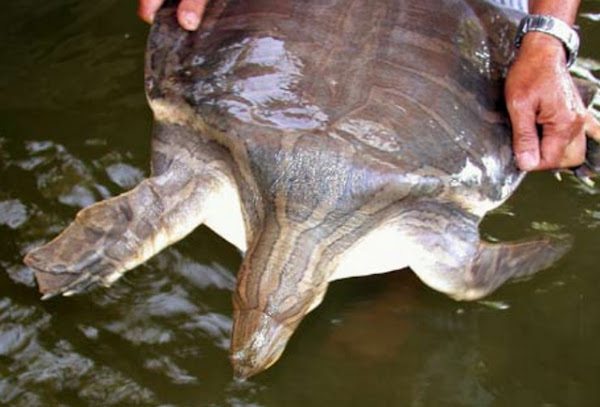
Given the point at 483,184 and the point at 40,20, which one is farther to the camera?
the point at 40,20

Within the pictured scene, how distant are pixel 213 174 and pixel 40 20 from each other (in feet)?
4.41

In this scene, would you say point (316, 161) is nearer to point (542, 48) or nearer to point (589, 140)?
point (542, 48)

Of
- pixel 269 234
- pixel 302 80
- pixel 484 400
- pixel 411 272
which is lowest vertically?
pixel 484 400

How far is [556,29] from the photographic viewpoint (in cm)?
223

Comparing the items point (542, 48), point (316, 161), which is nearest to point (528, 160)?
point (542, 48)

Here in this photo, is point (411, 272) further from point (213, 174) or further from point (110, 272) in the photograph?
point (110, 272)

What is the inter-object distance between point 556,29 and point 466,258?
0.70 m

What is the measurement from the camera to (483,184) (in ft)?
7.04

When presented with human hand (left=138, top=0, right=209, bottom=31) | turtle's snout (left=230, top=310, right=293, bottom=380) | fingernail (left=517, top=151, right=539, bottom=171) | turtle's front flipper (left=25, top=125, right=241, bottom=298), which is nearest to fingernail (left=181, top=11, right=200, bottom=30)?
human hand (left=138, top=0, right=209, bottom=31)

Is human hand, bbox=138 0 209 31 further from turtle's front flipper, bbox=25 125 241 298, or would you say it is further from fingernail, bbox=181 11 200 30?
turtle's front flipper, bbox=25 125 241 298

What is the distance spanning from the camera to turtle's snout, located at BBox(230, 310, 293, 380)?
1906mm

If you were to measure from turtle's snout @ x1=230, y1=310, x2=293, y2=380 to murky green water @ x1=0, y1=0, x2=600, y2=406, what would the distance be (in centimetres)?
11

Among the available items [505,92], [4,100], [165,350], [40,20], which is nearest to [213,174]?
[165,350]

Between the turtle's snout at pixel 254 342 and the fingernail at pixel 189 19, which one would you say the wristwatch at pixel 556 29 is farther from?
the turtle's snout at pixel 254 342
